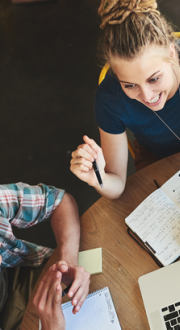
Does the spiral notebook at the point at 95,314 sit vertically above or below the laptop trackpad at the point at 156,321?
below

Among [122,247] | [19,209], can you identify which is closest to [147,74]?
[122,247]

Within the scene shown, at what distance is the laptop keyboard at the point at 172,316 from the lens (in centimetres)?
79

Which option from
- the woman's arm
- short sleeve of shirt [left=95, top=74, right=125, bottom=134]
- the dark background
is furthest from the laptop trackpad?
the dark background

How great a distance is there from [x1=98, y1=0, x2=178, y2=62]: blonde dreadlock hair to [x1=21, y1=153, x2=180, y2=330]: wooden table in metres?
0.48

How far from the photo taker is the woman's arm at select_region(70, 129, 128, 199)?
95 centimetres

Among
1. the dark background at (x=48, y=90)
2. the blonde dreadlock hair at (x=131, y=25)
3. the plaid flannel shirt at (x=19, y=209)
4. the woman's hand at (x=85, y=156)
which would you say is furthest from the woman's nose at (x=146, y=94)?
the dark background at (x=48, y=90)

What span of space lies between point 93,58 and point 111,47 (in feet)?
6.62

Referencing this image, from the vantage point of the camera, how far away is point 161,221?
0.97m

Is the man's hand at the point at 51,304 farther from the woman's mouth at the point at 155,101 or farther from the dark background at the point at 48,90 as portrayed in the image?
the dark background at the point at 48,90

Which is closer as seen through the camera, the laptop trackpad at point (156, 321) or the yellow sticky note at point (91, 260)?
the laptop trackpad at point (156, 321)

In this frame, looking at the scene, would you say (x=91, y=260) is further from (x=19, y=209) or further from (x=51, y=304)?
(x=19, y=209)

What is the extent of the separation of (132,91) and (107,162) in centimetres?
35

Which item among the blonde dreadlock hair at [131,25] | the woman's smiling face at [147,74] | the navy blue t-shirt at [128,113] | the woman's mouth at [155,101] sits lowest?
the navy blue t-shirt at [128,113]

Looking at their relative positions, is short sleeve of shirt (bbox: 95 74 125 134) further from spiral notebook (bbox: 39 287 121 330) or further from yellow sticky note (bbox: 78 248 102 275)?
spiral notebook (bbox: 39 287 121 330)
